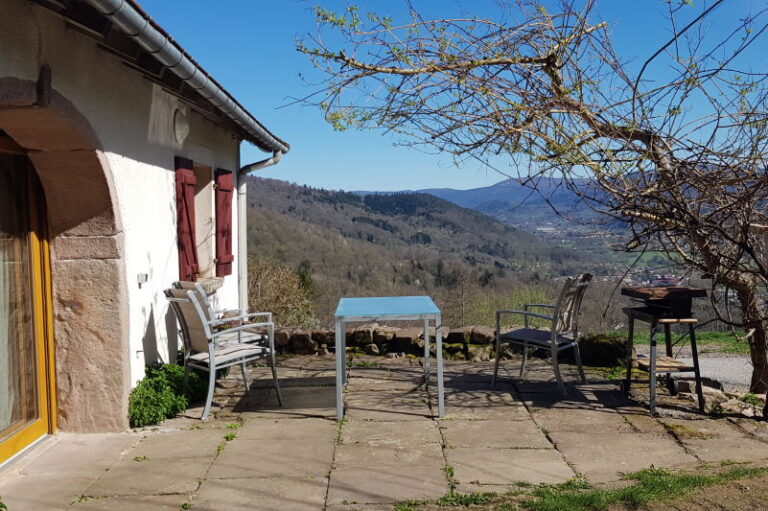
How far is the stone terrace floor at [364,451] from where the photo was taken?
3141 mm

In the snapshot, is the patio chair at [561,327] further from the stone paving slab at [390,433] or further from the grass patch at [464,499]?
the grass patch at [464,499]

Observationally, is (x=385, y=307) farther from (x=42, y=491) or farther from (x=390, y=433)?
(x=42, y=491)

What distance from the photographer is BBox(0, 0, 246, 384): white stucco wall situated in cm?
307

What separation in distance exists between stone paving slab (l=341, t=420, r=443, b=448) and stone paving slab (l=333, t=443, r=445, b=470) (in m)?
0.08

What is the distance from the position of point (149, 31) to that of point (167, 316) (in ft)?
8.03

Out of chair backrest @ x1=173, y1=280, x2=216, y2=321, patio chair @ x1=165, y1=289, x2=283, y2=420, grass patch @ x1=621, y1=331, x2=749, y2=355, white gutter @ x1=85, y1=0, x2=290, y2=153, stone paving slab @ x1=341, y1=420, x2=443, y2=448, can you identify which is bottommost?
grass patch @ x1=621, y1=331, x2=749, y2=355

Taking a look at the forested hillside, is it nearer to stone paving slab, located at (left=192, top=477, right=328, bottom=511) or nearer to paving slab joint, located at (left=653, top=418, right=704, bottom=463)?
paving slab joint, located at (left=653, top=418, right=704, bottom=463)

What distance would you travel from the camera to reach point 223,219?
659cm

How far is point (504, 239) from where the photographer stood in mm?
53188

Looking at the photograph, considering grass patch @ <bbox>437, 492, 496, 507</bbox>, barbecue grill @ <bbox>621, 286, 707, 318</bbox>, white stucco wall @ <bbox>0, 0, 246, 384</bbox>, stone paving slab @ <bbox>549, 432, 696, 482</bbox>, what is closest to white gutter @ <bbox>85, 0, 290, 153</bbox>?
white stucco wall @ <bbox>0, 0, 246, 384</bbox>

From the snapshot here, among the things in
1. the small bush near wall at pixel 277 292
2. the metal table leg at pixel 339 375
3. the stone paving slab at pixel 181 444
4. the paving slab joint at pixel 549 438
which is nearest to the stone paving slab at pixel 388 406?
the metal table leg at pixel 339 375

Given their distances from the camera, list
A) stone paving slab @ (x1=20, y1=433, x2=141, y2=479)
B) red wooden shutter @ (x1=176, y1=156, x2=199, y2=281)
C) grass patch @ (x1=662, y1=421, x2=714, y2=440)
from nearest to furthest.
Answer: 1. stone paving slab @ (x1=20, y1=433, x2=141, y2=479)
2. grass patch @ (x1=662, y1=421, x2=714, y2=440)
3. red wooden shutter @ (x1=176, y1=156, x2=199, y2=281)

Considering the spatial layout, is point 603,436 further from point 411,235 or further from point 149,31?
point 411,235

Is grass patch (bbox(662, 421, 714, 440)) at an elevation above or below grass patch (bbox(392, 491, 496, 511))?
below
